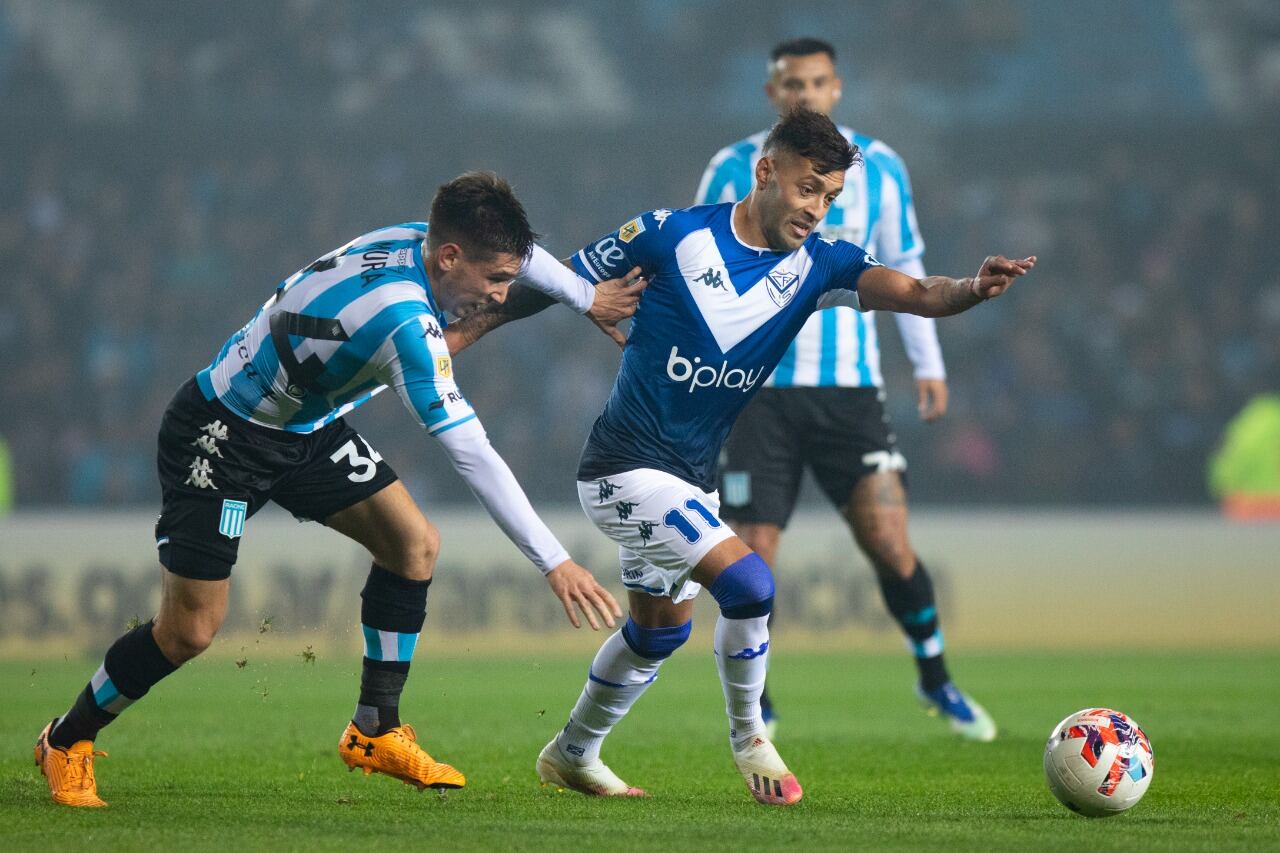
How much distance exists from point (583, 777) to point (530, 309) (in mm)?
1455

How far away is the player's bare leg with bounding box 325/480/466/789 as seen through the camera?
16.1 feet

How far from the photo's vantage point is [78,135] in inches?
584

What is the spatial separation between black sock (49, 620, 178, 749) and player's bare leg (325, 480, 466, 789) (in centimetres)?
58

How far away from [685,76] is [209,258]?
4.85 meters

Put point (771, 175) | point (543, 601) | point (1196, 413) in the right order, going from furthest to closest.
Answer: point (1196, 413)
point (543, 601)
point (771, 175)

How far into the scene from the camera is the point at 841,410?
6859 millimetres

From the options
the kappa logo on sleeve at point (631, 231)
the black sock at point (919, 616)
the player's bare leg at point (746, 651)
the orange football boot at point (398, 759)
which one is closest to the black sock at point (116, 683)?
the orange football boot at point (398, 759)

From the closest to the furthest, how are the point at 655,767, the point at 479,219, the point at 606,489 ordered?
1. the point at 479,219
2. the point at 606,489
3. the point at 655,767

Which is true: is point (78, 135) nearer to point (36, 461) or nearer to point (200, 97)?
point (200, 97)

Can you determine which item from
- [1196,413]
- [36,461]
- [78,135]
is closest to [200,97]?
[78,135]

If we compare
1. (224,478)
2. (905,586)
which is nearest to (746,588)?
(224,478)

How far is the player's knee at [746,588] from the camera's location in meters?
4.69

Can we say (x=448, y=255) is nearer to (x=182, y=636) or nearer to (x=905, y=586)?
(x=182, y=636)

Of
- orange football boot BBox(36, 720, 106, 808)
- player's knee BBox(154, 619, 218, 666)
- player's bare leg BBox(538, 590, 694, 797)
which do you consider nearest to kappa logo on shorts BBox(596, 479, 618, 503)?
player's bare leg BBox(538, 590, 694, 797)
